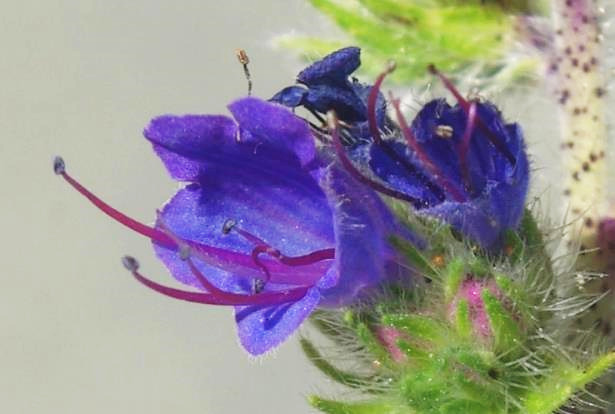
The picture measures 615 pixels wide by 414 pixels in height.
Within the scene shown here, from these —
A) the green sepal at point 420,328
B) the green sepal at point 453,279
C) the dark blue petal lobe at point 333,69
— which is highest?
the dark blue petal lobe at point 333,69

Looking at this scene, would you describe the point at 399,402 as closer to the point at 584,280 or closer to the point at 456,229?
the point at 456,229

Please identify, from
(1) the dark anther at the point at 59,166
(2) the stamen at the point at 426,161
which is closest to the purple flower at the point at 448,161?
(2) the stamen at the point at 426,161

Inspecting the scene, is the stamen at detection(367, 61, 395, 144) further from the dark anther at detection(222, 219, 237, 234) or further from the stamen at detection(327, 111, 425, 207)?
A: the dark anther at detection(222, 219, 237, 234)

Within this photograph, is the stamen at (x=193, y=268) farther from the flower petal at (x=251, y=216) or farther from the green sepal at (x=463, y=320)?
the green sepal at (x=463, y=320)

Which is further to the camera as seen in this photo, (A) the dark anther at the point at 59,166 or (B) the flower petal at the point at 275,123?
(A) the dark anther at the point at 59,166

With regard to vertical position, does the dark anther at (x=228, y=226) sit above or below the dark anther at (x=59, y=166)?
below

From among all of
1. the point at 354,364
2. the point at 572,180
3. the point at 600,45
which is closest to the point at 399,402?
the point at 354,364
